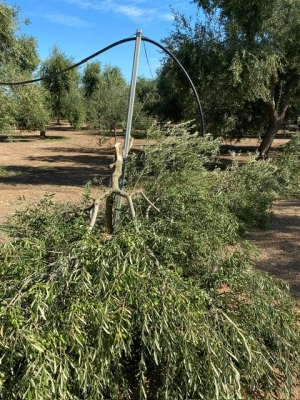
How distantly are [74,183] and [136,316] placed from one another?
11.2m

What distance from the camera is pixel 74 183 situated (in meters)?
13.1

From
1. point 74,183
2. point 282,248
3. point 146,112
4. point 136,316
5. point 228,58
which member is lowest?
point 74,183

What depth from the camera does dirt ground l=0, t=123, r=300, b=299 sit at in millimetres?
6292

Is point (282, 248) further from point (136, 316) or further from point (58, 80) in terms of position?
point (58, 80)

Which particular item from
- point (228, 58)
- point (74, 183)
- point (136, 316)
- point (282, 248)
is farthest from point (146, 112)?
point (136, 316)

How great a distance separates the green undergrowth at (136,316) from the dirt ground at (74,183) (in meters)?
1.94

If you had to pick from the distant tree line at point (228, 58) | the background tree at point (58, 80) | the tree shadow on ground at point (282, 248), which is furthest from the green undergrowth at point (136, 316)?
the background tree at point (58, 80)

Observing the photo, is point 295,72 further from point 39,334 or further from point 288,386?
point 39,334

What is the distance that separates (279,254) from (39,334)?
5.43 m

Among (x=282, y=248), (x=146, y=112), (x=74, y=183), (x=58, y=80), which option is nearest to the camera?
(x=282, y=248)

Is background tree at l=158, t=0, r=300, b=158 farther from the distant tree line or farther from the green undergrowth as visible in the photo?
the green undergrowth

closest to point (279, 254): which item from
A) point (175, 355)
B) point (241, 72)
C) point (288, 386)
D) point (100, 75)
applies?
point (288, 386)

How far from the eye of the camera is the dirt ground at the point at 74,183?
20.6ft

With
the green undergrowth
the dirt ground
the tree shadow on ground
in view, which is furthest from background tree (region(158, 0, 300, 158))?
the green undergrowth
